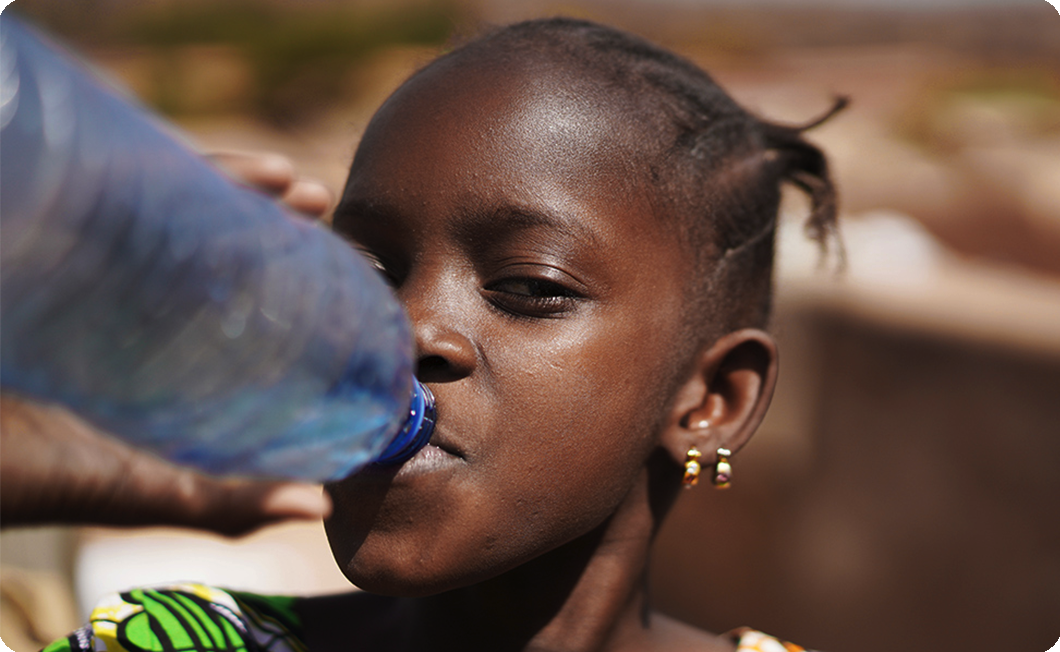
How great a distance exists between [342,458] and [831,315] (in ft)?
14.1

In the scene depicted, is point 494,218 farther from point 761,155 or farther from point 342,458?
point 761,155

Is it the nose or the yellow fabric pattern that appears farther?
the yellow fabric pattern

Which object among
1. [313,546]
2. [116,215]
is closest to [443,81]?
[116,215]

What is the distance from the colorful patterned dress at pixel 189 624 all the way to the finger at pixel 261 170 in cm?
101

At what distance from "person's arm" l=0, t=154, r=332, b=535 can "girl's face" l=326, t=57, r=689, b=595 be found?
19 cm

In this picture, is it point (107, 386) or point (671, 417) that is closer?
point (107, 386)

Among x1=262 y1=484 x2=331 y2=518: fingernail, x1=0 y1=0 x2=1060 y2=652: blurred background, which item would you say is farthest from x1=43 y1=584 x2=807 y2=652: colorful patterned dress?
x1=0 y1=0 x2=1060 y2=652: blurred background

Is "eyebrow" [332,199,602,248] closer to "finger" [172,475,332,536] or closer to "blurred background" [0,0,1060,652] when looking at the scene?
"finger" [172,475,332,536]

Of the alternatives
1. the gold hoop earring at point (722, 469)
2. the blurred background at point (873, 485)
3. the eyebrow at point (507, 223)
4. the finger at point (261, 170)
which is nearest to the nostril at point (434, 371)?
the eyebrow at point (507, 223)

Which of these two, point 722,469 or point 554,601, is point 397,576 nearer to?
point 554,601

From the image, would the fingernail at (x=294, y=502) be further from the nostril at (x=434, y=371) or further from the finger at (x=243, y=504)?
the nostril at (x=434, y=371)

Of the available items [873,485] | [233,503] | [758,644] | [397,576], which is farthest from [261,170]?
[873,485]

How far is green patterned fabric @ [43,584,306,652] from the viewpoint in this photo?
1915 millimetres

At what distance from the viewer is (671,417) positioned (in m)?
1.91
